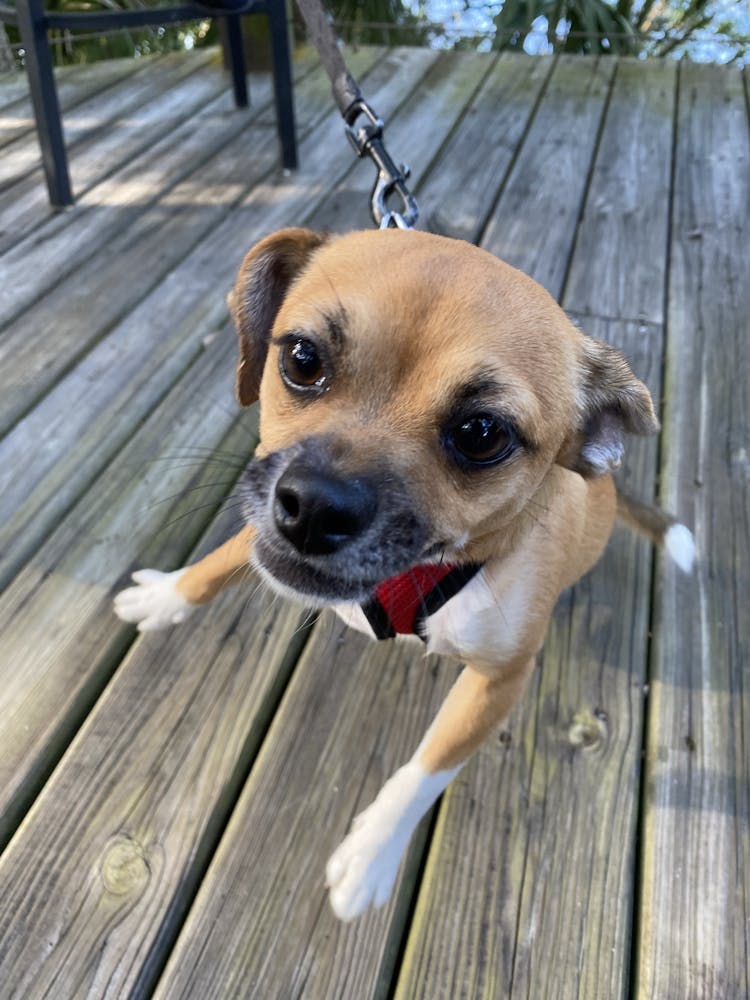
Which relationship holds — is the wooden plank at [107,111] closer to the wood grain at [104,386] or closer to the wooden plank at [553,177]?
the wood grain at [104,386]

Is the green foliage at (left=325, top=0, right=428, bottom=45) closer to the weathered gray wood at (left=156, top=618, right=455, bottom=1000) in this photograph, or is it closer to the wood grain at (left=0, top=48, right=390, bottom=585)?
the wood grain at (left=0, top=48, right=390, bottom=585)

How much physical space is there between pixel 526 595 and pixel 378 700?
17.4 inches

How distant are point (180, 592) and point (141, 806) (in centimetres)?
44

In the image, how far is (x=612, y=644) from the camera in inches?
66.2

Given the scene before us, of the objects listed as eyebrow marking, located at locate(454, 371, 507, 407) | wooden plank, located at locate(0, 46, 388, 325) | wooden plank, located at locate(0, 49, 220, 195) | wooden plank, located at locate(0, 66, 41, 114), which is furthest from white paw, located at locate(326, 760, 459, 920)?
wooden plank, located at locate(0, 66, 41, 114)

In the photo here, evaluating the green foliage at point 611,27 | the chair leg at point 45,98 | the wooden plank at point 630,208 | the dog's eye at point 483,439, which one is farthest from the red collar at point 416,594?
the green foliage at point 611,27

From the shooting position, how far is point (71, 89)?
155 inches

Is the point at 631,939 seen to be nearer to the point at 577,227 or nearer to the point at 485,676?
the point at 485,676

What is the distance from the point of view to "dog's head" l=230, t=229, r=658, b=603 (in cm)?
105

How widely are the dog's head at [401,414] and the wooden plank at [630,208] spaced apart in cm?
158

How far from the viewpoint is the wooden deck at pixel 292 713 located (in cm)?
124

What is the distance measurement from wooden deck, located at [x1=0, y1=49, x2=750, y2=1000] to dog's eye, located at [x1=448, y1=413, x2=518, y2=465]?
65 cm

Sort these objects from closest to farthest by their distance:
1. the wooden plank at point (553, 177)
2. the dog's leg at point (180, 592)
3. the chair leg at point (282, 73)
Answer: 1. the dog's leg at point (180, 592)
2. the wooden plank at point (553, 177)
3. the chair leg at point (282, 73)

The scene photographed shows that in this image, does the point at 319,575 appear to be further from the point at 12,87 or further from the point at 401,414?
the point at 12,87
